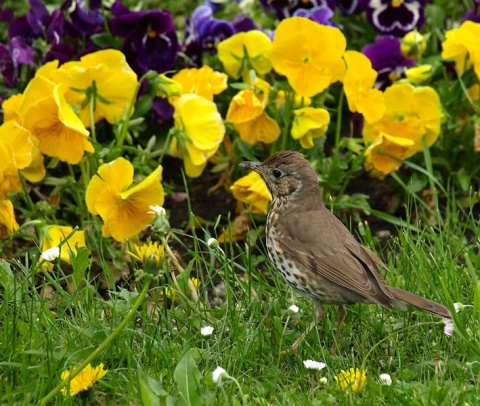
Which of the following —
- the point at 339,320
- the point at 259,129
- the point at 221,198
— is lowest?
the point at 221,198

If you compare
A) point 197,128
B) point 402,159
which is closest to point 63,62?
point 197,128

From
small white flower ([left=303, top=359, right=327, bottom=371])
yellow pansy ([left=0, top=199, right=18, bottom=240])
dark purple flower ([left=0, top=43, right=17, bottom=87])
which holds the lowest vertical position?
yellow pansy ([left=0, top=199, right=18, bottom=240])

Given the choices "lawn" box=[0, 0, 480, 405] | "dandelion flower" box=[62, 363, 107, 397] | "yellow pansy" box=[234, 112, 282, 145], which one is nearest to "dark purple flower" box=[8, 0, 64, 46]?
"lawn" box=[0, 0, 480, 405]

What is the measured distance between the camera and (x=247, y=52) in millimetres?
5977

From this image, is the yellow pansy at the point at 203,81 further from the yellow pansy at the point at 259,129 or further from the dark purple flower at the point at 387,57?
the dark purple flower at the point at 387,57

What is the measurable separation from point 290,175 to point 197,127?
81cm

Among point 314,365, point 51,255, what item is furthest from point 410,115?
point 51,255

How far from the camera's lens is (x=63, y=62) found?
5969mm

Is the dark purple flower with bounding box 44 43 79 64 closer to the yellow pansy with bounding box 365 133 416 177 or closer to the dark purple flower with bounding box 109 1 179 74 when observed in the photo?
the dark purple flower with bounding box 109 1 179 74

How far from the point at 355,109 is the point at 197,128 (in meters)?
0.86

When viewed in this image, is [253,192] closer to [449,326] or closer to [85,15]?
[85,15]

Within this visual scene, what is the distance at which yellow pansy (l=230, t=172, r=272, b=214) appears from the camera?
5.58 m

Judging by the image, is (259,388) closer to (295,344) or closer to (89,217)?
(295,344)

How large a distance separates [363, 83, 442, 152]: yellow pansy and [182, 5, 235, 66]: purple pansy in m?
1.06
